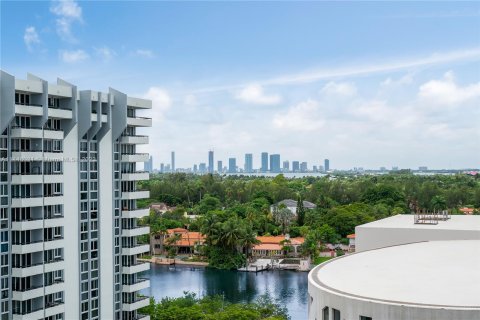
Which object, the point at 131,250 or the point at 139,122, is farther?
the point at 139,122

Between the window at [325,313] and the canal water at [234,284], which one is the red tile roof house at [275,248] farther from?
the window at [325,313]

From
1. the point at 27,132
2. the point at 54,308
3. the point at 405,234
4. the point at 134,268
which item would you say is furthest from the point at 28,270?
the point at 405,234

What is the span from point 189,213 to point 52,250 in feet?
181

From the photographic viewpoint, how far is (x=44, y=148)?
18.9 m

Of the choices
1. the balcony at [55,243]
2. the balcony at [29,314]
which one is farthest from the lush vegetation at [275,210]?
the balcony at [29,314]

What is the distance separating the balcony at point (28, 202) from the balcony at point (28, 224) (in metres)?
0.46

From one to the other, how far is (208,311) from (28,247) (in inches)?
445

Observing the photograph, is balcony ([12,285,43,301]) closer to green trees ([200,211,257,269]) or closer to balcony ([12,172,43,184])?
balcony ([12,172,43,184])

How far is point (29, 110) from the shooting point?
17969 millimetres

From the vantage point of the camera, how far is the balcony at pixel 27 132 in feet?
58.6

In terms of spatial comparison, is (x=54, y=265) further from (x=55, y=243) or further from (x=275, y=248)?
(x=275, y=248)

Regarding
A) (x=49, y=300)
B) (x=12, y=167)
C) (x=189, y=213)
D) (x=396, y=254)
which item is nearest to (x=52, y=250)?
(x=49, y=300)

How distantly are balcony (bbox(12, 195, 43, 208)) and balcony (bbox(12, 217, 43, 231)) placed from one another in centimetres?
46

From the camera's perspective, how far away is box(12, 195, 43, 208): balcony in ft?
58.3
